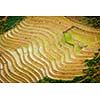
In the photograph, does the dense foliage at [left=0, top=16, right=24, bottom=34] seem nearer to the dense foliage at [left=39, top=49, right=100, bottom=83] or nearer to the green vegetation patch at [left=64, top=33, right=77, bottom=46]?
the green vegetation patch at [left=64, top=33, right=77, bottom=46]

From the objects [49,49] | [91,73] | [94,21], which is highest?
[94,21]

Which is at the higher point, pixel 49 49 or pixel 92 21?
pixel 92 21

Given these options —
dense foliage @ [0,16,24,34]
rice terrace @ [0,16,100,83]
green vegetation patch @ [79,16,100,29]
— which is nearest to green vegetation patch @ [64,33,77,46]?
rice terrace @ [0,16,100,83]

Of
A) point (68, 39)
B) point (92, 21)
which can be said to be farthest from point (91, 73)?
point (92, 21)

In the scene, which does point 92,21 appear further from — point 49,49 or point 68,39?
point 49,49

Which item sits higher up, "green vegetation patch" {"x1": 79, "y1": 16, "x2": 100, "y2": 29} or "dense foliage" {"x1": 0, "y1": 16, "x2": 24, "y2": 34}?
"dense foliage" {"x1": 0, "y1": 16, "x2": 24, "y2": 34}

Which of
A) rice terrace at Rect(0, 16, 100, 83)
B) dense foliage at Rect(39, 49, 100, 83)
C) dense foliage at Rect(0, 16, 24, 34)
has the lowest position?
dense foliage at Rect(39, 49, 100, 83)

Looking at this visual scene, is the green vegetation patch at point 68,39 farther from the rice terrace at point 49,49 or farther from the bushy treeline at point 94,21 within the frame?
the bushy treeline at point 94,21

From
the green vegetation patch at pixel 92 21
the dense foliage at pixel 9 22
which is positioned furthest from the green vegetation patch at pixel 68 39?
the dense foliage at pixel 9 22
